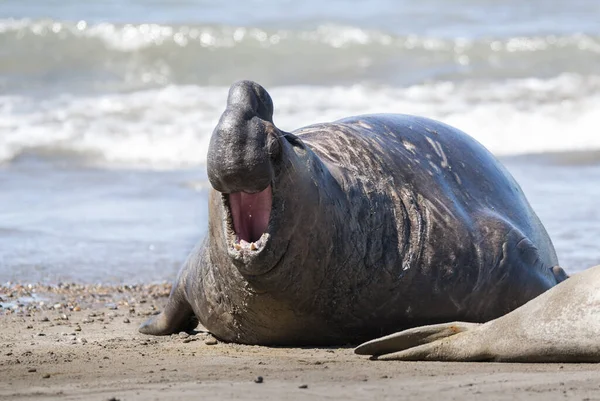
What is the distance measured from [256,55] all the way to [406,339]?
58.8ft

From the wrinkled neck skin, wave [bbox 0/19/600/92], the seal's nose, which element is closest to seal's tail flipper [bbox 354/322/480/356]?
the wrinkled neck skin

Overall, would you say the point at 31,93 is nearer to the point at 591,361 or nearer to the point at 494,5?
the point at 494,5

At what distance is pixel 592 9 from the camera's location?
90.0 ft

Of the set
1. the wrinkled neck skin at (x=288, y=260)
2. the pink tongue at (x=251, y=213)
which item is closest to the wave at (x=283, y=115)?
the wrinkled neck skin at (x=288, y=260)

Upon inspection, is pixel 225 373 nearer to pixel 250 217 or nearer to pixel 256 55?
pixel 250 217

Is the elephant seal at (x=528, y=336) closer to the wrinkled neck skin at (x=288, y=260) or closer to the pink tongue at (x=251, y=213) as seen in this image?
the wrinkled neck skin at (x=288, y=260)

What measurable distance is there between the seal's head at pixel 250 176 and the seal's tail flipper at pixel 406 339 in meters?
0.56

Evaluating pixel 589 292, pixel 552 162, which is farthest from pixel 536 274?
A: pixel 552 162

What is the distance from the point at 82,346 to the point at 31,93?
14.3 metres

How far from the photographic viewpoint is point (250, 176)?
514 cm

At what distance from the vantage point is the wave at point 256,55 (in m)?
→ 21.2

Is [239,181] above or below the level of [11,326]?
above

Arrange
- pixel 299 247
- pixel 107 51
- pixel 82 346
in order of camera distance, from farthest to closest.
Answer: pixel 107 51, pixel 82 346, pixel 299 247

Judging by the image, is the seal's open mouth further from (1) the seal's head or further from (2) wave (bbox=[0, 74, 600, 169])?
(2) wave (bbox=[0, 74, 600, 169])
